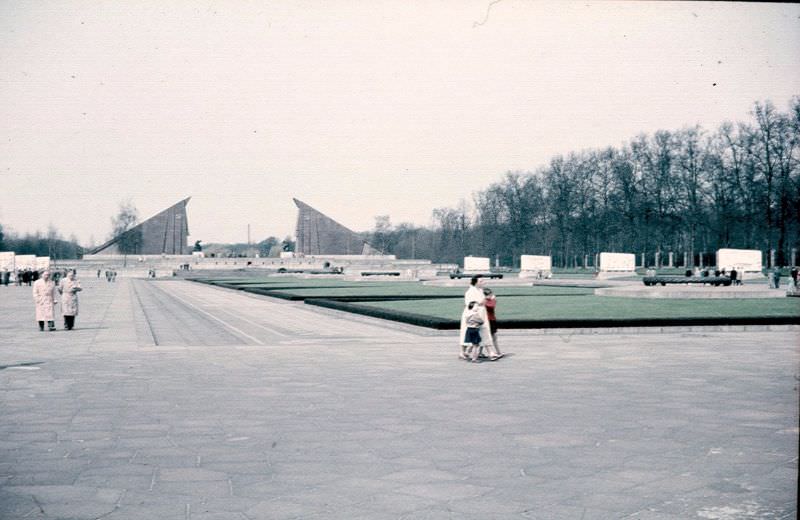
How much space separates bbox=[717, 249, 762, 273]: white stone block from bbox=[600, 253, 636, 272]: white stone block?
34.6 ft

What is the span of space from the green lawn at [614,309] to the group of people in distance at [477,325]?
6.05 metres

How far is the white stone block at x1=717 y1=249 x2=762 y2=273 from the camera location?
124ft

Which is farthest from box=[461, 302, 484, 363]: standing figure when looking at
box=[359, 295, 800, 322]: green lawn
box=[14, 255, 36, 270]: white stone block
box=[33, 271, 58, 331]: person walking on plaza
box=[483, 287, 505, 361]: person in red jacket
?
box=[14, 255, 36, 270]: white stone block

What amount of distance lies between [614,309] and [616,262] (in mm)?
28589

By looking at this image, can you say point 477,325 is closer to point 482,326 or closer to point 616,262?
point 482,326

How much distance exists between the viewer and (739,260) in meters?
38.6

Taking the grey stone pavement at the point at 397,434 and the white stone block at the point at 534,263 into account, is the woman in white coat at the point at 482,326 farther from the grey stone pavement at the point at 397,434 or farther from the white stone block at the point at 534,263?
the white stone block at the point at 534,263

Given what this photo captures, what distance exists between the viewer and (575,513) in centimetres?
470

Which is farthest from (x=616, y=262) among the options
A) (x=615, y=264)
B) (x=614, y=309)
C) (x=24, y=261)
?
(x=24, y=261)

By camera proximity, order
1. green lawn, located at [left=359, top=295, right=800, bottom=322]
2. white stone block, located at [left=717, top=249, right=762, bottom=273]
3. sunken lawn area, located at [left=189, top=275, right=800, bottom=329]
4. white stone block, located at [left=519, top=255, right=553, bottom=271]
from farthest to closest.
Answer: white stone block, located at [left=519, top=255, right=553, bottom=271]
white stone block, located at [left=717, top=249, right=762, bottom=273]
green lawn, located at [left=359, top=295, right=800, bottom=322]
sunken lawn area, located at [left=189, top=275, right=800, bottom=329]

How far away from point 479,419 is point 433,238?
110 meters

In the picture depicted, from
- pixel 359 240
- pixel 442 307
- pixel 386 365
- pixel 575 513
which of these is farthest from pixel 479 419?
pixel 359 240

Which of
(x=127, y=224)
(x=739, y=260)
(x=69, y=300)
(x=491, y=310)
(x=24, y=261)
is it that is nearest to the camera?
(x=491, y=310)

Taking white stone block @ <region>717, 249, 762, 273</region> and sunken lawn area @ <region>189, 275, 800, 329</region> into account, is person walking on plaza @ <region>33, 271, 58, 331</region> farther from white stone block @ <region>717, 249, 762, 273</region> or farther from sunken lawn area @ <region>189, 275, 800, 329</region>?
white stone block @ <region>717, 249, 762, 273</region>
